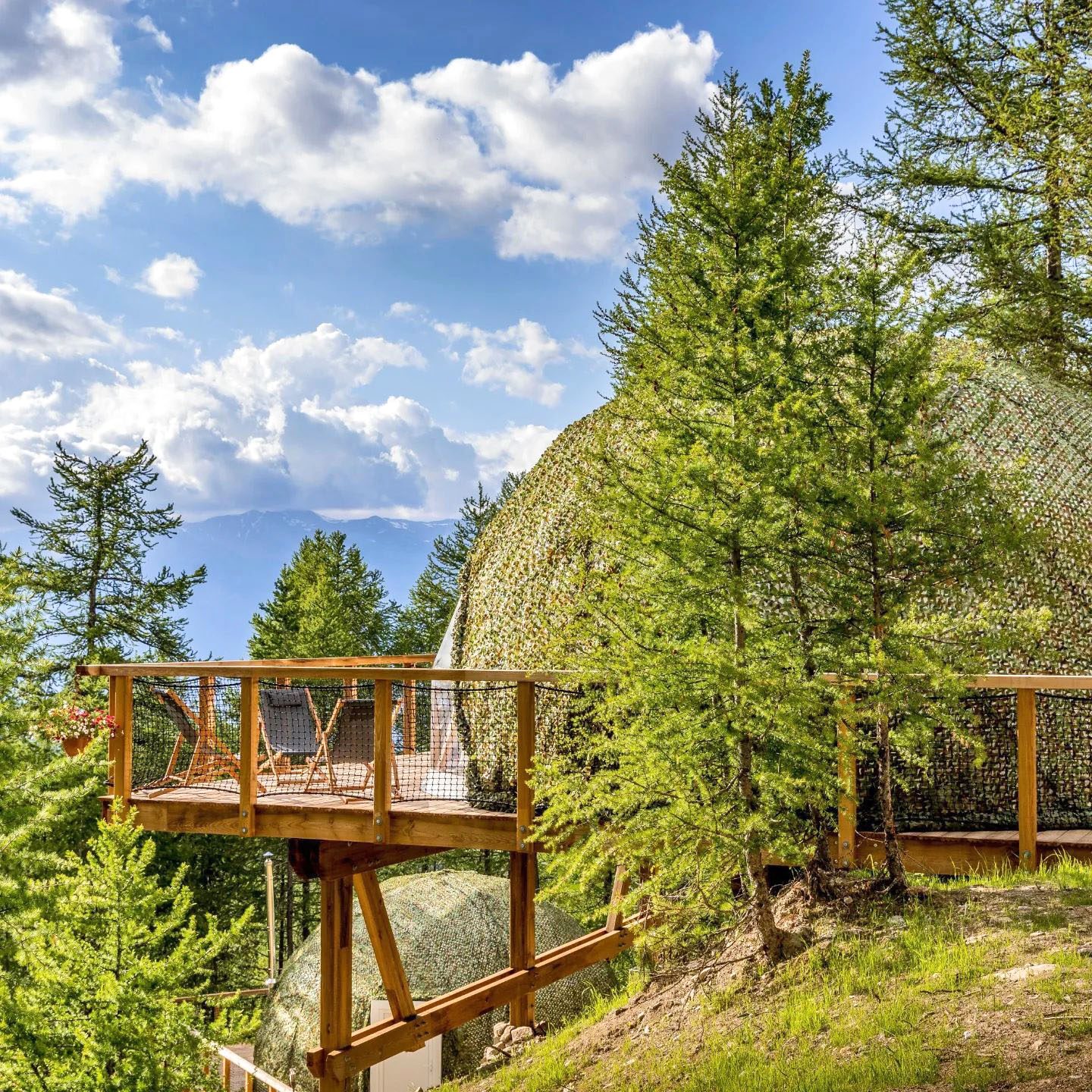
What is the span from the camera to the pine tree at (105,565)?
65.6 feet

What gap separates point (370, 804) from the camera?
26.1 feet

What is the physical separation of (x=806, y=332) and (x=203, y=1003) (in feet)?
45.9

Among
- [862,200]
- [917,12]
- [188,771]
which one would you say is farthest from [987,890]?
[917,12]

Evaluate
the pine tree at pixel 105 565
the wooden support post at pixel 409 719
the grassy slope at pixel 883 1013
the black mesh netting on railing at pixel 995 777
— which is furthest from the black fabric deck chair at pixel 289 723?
the pine tree at pixel 105 565

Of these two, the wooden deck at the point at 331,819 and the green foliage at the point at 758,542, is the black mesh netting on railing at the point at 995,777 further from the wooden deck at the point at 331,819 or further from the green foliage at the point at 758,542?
the wooden deck at the point at 331,819

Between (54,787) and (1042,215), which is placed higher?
(1042,215)

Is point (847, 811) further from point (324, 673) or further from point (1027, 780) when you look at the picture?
point (324, 673)

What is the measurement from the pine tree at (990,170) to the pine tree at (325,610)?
17.1 m

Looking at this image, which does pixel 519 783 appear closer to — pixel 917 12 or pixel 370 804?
pixel 370 804

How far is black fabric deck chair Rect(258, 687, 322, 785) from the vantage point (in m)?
8.86

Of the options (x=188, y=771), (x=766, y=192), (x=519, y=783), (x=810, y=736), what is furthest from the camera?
(x=188, y=771)

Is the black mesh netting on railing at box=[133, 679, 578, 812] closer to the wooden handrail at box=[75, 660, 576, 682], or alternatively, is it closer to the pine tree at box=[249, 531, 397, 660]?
the wooden handrail at box=[75, 660, 576, 682]

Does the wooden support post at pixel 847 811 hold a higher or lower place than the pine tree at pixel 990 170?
lower

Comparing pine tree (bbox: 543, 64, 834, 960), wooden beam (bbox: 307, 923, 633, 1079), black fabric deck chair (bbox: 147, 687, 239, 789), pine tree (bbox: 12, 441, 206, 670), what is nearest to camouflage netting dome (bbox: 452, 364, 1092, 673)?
pine tree (bbox: 543, 64, 834, 960)
